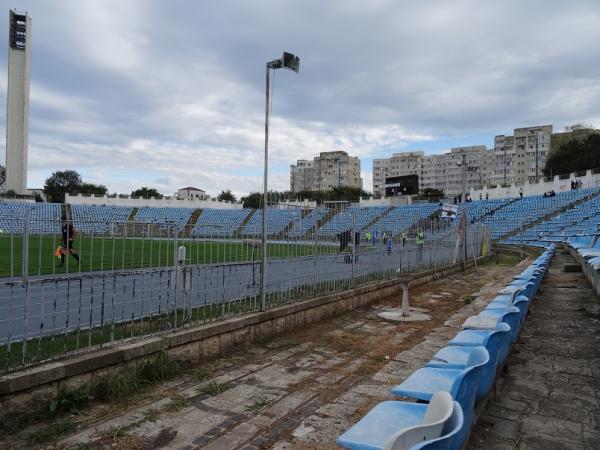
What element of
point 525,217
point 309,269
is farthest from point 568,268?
point 525,217

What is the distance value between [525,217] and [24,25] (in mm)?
63874

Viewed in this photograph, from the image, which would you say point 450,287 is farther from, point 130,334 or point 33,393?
point 33,393

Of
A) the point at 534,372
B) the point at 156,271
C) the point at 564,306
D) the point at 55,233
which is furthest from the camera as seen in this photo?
the point at 564,306

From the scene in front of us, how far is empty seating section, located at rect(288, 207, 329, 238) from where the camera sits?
7.50 m

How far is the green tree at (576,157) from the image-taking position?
179ft

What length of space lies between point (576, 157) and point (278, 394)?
2585 inches

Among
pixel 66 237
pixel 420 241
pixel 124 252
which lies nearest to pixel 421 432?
pixel 66 237

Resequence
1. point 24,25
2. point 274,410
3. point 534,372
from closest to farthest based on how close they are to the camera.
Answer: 1. point 274,410
2. point 534,372
3. point 24,25

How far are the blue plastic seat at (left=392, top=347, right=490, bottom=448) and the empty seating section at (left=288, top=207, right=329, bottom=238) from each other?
428cm

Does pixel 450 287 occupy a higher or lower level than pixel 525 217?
lower

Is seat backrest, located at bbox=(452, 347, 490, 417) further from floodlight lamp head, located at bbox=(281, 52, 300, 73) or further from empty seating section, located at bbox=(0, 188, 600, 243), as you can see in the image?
floodlight lamp head, located at bbox=(281, 52, 300, 73)

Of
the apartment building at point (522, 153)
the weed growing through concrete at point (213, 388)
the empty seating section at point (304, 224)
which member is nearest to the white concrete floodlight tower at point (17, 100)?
the empty seating section at point (304, 224)

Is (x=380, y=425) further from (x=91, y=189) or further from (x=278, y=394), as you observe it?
(x=91, y=189)

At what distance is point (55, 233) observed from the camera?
4.48 metres
